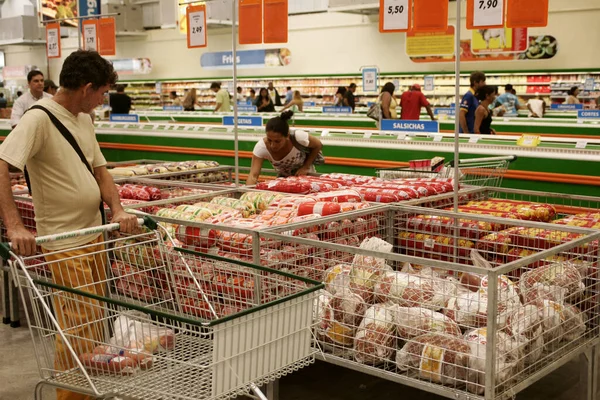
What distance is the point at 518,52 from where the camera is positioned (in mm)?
16688

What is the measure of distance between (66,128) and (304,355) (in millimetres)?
1442

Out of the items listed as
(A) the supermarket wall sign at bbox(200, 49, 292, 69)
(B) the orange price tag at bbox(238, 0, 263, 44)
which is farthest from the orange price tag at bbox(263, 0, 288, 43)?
(A) the supermarket wall sign at bbox(200, 49, 292, 69)

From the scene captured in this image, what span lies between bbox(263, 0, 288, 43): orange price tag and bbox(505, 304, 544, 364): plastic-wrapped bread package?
382cm

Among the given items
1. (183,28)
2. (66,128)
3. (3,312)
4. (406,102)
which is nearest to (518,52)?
(406,102)

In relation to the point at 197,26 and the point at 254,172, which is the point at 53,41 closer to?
the point at 197,26

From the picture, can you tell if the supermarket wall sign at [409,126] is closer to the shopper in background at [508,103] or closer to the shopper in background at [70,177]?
the shopper in background at [70,177]

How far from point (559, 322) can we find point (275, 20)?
3.92 m

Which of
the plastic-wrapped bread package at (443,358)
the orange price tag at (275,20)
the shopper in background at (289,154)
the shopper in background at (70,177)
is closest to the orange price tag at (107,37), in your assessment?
the orange price tag at (275,20)

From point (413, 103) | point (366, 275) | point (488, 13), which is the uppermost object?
point (488, 13)

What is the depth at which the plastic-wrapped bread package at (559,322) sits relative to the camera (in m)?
3.00

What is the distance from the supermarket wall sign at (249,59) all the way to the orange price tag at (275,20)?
1539 cm

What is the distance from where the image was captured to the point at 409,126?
25.8 ft

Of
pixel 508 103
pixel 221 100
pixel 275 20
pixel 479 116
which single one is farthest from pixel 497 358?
pixel 221 100

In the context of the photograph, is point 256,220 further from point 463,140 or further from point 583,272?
point 463,140
